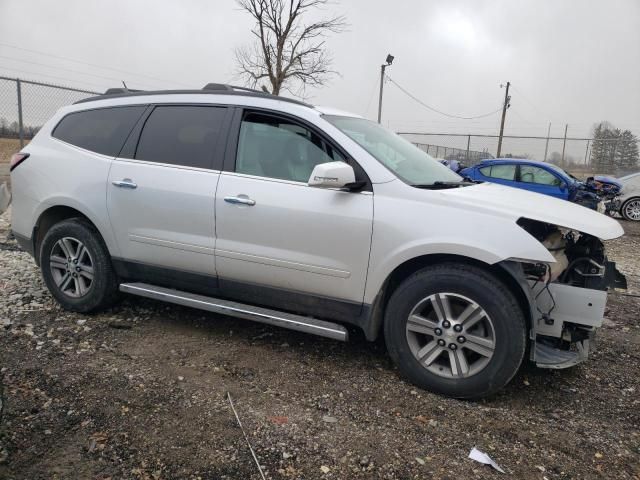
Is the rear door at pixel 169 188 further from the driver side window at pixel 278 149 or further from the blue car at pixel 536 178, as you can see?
the blue car at pixel 536 178

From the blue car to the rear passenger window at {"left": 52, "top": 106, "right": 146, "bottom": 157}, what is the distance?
9251 millimetres

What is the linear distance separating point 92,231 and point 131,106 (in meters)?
1.10

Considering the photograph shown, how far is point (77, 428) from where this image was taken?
2.48 m

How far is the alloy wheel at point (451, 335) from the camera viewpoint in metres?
2.79

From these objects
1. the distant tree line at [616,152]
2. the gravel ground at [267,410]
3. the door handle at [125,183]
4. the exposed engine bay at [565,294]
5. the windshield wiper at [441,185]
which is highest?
the distant tree line at [616,152]

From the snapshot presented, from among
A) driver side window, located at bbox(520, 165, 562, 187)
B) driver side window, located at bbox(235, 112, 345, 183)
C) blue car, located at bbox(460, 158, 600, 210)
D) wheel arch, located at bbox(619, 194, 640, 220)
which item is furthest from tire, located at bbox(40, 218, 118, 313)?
wheel arch, located at bbox(619, 194, 640, 220)

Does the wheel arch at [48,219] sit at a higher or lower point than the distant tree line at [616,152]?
lower

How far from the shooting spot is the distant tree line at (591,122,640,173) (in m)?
20.0

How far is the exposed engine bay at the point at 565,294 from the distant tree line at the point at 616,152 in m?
20.4

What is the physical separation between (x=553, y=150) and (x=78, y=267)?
24.1 meters

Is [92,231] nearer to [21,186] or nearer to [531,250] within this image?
[21,186]

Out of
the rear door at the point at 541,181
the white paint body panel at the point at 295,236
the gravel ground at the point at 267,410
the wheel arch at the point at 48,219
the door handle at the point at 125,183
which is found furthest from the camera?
the rear door at the point at 541,181

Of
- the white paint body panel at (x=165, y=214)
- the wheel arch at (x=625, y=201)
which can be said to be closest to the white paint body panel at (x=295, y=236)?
the white paint body panel at (x=165, y=214)

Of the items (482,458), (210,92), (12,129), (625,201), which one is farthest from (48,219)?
(625,201)
